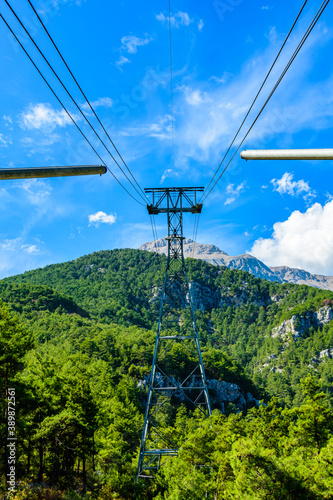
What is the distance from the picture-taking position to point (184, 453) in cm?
1295

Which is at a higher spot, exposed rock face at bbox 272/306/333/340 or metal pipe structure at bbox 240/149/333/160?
metal pipe structure at bbox 240/149/333/160

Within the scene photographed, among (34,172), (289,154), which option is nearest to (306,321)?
(289,154)

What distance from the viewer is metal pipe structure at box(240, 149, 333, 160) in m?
Result: 3.29

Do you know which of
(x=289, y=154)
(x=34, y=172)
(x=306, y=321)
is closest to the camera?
(x=289, y=154)

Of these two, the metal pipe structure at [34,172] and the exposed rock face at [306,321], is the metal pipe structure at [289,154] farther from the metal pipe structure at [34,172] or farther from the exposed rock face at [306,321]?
the exposed rock face at [306,321]

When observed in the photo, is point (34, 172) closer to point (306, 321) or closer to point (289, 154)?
point (289, 154)

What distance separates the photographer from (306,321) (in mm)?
170375

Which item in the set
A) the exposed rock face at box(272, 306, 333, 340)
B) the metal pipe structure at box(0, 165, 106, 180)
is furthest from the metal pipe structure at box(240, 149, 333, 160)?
the exposed rock face at box(272, 306, 333, 340)

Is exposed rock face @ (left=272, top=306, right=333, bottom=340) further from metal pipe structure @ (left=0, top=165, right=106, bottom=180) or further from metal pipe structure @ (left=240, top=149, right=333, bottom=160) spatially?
metal pipe structure @ (left=0, top=165, right=106, bottom=180)

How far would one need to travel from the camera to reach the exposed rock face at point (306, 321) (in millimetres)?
167125

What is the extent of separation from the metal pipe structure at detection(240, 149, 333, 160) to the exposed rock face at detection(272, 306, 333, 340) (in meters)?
185

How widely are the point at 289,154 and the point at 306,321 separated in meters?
191

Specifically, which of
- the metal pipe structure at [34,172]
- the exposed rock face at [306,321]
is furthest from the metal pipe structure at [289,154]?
the exposed rock face at [306,321]

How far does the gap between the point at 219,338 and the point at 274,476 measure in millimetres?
188943
